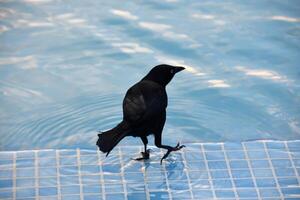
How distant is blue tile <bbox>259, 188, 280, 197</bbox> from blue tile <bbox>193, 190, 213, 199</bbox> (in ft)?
1.37

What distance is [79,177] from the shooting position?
6504 millimetres

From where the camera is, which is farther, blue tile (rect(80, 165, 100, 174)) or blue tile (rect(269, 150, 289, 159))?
blue tile (rect(269, 150, 289, 159))

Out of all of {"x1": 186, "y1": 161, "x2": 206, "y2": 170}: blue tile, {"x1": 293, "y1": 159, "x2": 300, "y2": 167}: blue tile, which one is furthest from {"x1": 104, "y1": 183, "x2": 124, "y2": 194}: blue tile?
{"x1": 293, "y1": 159, "x2": 300, "y2": 167}: blue tile

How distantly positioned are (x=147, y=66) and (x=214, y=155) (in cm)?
216

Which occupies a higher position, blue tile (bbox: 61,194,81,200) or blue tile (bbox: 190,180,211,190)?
blue tile (bbox: 190,180,211,190)

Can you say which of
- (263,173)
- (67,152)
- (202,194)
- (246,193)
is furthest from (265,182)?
(67,152)

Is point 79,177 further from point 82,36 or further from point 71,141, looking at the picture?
point 82,36

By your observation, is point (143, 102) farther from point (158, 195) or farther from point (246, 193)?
point (246, 193)

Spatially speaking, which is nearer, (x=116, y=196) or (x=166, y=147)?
(x=116, y=196)

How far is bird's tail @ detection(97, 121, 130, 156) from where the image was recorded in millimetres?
6148

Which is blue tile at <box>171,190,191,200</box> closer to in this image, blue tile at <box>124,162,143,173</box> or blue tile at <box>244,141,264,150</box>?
blue tile at <box>124,162,143,173</box>

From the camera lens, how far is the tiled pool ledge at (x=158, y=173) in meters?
6.35

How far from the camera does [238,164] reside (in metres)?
6.78

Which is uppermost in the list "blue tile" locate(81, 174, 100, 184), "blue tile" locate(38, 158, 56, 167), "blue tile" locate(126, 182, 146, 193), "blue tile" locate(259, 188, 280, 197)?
"blue tile" locate(259, 188, 280, 197)
